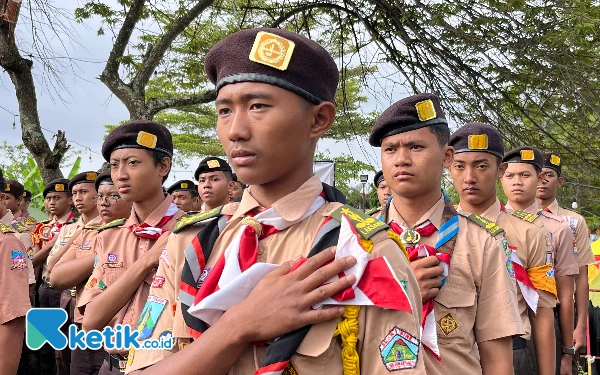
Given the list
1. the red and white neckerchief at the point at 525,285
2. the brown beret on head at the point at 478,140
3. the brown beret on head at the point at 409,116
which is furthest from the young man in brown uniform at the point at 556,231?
the brown beret on head at the point at 409,116

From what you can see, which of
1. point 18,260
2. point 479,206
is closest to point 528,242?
point 479,206

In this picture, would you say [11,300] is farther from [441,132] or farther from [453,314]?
[441,132]

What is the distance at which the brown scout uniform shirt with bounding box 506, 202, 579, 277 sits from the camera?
5.00m

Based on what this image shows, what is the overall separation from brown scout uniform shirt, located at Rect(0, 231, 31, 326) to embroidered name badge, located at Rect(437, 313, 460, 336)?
2346 mm

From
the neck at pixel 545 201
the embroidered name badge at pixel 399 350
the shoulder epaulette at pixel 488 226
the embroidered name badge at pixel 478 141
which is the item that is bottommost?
the embroidered name badge at pixel 399 350

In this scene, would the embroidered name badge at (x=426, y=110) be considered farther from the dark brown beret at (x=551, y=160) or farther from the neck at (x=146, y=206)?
the dark brown beret at (x=551, y=160)

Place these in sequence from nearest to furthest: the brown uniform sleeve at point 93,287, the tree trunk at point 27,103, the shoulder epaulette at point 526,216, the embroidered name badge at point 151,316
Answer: the embroidered name badge at point 151,316 → the brown uniform sleeve at point 93,287 → the shoulder epaulette at point 526,216 → the tree trunk at point 27,103

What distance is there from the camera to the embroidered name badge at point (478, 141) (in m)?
3.62

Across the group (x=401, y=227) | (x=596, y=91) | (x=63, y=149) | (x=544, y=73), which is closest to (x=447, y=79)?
(x=544, y=73)

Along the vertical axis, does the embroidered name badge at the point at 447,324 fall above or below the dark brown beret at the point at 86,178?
below

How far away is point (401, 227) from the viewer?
2.78 m

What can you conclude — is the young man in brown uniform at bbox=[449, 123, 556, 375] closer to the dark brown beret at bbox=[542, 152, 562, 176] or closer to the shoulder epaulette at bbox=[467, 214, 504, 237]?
the shoulder epaulette at bbox=[467, 214, 504, 237]

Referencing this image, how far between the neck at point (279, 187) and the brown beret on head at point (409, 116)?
3.73 ft

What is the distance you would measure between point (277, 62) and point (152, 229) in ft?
7.39
